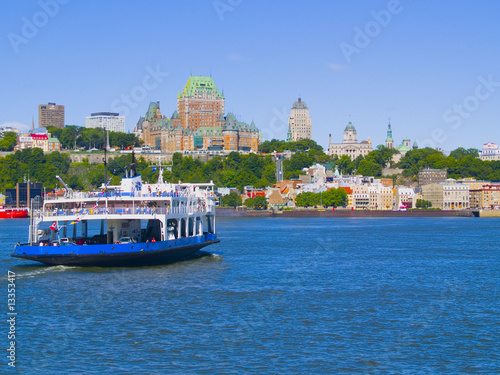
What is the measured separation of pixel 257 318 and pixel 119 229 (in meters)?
18.1

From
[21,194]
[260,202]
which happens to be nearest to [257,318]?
[260,202]

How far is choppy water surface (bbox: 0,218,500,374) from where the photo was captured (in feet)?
85.8

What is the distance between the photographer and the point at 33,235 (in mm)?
46594

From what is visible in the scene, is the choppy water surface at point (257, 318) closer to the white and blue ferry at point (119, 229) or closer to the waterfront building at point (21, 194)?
the white and blue ferry at point (119, 229)

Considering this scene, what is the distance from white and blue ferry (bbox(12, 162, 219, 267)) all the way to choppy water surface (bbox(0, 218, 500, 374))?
92cm

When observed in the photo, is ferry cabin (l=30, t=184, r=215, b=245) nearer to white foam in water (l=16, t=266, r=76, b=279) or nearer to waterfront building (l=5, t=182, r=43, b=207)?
white foam in water (l=16, t=266, r=76, b=279)

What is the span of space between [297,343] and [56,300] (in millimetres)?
13026

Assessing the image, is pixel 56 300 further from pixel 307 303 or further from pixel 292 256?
pixel 292 256

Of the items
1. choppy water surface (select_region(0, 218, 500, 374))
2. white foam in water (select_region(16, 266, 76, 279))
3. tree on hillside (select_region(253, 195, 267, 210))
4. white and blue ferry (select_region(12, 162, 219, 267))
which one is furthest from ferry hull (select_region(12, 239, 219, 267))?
tree on hillside (select_region(253, 195, 267, 210))

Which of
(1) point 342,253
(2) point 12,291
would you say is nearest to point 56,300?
(2) point 12,291

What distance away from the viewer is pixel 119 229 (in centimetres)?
4822

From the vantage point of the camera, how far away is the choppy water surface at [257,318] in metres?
26.2

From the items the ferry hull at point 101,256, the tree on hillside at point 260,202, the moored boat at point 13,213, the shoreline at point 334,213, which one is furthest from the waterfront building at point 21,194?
the ferry hull at point 101,256

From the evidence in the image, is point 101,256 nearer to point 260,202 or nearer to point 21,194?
point 260,202
